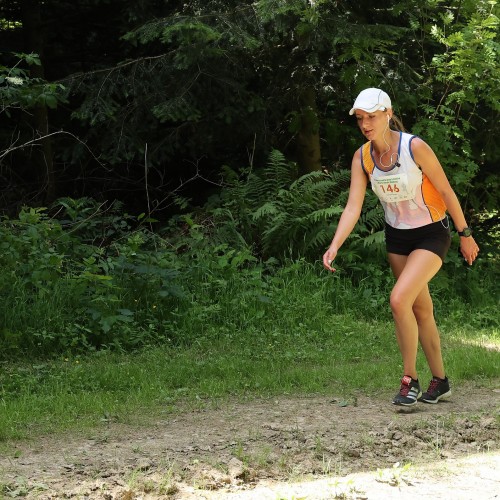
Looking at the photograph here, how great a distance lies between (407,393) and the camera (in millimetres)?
6527

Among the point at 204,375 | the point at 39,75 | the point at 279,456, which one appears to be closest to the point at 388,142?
the point at 279,456

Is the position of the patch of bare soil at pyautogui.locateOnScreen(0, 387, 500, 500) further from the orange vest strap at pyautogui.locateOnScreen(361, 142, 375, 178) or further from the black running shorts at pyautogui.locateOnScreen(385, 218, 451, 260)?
the orange vest strap at pyautogui.locateOnScreen(361, 142, 375, 178)

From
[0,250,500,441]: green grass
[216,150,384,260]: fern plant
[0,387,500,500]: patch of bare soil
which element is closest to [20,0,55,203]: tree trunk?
[216,150,384,260]: fern plant

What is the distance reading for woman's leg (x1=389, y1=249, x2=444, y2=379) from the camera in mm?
6223

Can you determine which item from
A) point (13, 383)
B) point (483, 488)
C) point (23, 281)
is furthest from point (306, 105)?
point (483, 488)

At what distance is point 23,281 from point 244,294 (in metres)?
2.28

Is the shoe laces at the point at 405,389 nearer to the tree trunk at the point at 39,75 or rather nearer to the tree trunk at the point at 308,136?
the tree trunk at the point at 308,136

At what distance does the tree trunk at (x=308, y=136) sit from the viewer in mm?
11609

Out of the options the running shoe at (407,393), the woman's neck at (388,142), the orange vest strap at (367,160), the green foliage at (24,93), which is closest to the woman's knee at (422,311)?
the running shoe at (407,393)

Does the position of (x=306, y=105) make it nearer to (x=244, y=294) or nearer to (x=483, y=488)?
(x=244, y=294)

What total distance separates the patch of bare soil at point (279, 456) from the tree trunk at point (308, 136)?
5.66m

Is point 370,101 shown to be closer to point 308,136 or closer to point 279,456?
point 279,456

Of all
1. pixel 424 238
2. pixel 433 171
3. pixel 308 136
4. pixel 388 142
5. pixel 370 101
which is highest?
pixel 308 136

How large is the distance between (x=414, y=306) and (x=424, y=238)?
22.4 inches
